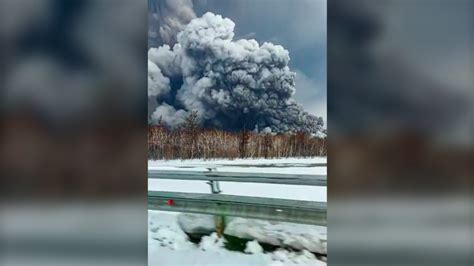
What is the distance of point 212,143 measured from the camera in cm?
143

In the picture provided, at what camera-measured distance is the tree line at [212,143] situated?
1.40 metres

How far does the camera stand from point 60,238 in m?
1.11

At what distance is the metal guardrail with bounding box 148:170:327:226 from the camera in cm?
135

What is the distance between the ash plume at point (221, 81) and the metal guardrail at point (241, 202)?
8.1 inches

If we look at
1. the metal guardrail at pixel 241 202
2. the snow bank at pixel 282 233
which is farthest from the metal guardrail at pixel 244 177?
the snow bank at pixel 282 233

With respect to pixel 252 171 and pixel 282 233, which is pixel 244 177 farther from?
pixel 282 233

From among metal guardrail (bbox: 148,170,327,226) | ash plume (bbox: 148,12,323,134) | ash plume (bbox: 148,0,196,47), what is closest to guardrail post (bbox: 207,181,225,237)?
metal guardrail (bbox: 148,170,327,226)

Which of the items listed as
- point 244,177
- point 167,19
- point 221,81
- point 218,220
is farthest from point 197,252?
point 167,19

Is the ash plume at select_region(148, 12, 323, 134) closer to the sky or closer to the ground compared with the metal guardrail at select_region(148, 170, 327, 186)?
closer to the sky

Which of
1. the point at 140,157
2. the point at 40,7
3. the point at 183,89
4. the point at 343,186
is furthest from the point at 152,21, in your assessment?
the point at 343,186

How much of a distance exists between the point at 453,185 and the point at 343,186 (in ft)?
1.10

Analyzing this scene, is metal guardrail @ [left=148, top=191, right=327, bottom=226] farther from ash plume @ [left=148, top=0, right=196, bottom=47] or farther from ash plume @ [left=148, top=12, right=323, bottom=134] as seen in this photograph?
ash plume @ [left=148, top=0, right=196, bottom=47]

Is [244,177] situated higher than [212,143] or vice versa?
[212,143]

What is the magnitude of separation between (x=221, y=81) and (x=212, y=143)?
27 cm
